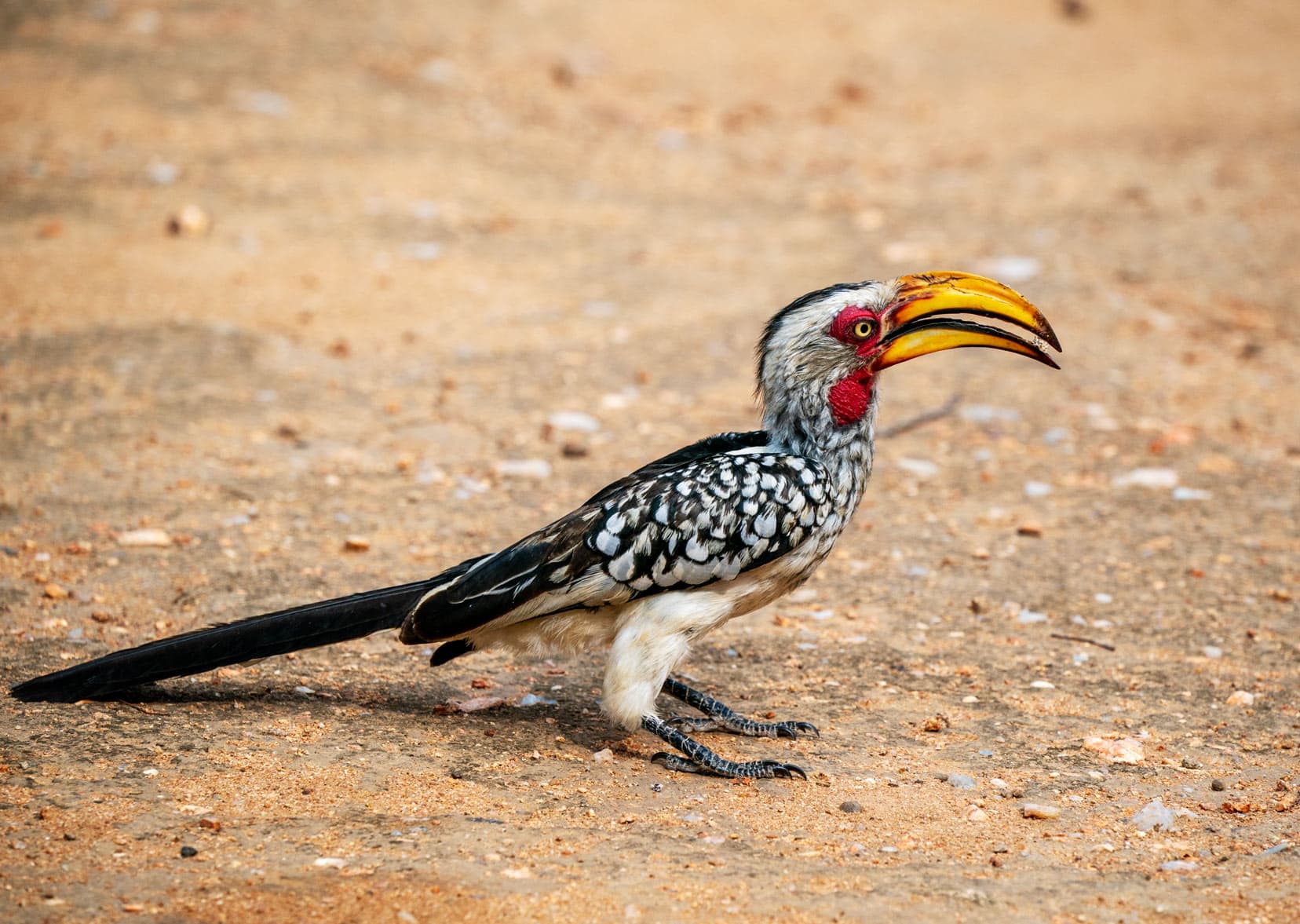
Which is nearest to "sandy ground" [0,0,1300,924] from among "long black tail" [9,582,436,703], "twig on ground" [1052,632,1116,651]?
"twig on ground" [1052,632,1116,651]

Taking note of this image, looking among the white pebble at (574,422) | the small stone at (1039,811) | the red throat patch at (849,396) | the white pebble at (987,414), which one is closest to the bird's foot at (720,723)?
the small stone at (1039,811)

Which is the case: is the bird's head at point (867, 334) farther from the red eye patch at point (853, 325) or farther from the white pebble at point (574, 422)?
the white pebble at point (574, 422)

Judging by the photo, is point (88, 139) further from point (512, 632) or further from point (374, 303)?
point (512, 632)

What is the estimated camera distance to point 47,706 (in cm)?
387

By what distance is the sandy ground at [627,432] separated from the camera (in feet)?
11.1

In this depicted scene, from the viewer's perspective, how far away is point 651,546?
381 cm

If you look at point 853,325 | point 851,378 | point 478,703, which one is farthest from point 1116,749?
point 478,703

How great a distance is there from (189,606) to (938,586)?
2.86 metres

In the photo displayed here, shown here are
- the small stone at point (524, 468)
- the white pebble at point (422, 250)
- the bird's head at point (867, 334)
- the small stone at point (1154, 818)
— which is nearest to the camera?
the small stone at point (1154, 818)

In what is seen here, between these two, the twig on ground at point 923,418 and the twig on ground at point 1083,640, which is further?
the twig on ground at point 923,418

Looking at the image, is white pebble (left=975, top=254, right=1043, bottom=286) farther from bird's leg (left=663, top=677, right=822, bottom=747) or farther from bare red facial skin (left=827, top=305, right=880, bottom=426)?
bird's leg (left=663, top=677, right=822, bottom=747)

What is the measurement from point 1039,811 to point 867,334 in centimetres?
147

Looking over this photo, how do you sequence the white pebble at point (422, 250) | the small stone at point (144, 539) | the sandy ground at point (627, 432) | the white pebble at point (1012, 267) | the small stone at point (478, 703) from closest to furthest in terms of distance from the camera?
1. the sandy ground at point (627, 432)
2. the small stone at point (478, 703)
3. the small stone at point (144, 539)
4. the white pebble at point (1012, 267)
5. the white pebble at point (422, 250)

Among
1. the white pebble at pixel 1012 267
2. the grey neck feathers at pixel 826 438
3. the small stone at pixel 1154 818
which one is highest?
the white pebble at pixel 1012 267
